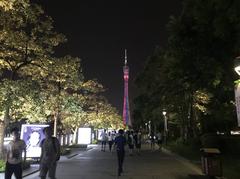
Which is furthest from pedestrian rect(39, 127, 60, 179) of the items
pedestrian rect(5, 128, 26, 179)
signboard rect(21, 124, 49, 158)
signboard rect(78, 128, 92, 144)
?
signboard rect(78, 128, 92, 144)

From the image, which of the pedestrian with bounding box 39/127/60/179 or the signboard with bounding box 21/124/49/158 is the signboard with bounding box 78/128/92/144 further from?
the pedestrian with bounding box 39/127/60/179

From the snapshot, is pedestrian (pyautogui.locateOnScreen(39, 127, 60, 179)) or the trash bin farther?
the trash bin

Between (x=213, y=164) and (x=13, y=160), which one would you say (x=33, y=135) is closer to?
(x=213, y=164)

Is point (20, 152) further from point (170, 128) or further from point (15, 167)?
point (170, 128)

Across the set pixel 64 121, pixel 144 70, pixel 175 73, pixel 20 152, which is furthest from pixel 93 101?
pixel 20 152

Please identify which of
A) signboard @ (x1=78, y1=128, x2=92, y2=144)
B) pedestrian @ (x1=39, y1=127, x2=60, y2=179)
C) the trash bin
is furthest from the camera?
signboard @ (x1=78, y1=128, x2=92, y2=144)

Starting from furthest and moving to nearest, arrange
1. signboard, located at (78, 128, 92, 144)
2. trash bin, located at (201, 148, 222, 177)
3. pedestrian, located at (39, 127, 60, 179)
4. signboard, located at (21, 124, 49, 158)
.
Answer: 1. signboard, located at (78, 128, 92, 144)
2. signboard, located at (21, 124, 49, 158)
3. trash bin, located at (201, 148, 222, 177)
4. pedestrian, located at (39, 127, 60, 179)

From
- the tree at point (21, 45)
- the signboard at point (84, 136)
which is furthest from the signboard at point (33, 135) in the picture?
the signboard at point (84, 136)

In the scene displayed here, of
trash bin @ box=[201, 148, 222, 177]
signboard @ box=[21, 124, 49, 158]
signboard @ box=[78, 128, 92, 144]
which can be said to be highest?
signboard @ box=[78, 128, 92, 144]

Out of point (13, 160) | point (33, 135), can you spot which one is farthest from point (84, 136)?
point (13, 160)

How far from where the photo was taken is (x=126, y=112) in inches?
5012

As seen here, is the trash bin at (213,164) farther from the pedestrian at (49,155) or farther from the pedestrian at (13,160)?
the pedestrian at (13,160)

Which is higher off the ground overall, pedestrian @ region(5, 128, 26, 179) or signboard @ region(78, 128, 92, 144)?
signboard @ region(78, 128, 92, 144)

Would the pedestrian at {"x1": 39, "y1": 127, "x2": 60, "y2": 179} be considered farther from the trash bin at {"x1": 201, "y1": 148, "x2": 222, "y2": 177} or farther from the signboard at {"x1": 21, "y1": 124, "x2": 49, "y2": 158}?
the signboard at {"x1": 21, "y1": 124, "x2": 49, "y2": 158}
